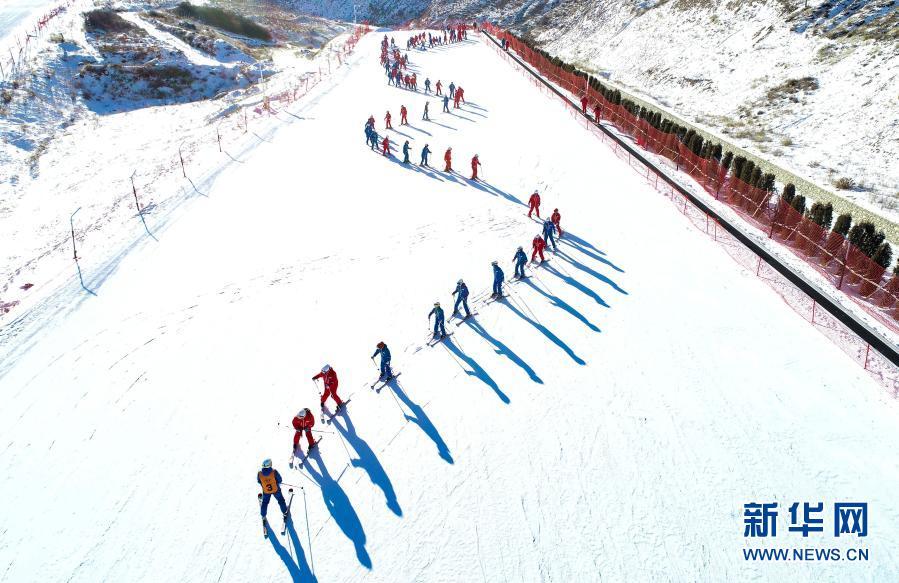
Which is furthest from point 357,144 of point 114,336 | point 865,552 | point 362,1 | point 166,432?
point 362,1

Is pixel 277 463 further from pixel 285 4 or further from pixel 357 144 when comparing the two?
pixel 285 4

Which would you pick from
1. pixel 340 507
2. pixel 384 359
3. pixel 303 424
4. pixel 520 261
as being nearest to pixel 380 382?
pixel 384 359

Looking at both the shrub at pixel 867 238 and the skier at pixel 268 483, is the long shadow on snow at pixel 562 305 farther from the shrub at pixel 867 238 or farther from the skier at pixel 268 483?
the skier at pixel 268 483

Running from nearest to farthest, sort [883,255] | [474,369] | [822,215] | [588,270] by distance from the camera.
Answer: [474,369] < [883,255] < [822,215] < [588,270]

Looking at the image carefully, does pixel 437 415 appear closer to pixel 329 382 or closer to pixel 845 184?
pixel 329 382

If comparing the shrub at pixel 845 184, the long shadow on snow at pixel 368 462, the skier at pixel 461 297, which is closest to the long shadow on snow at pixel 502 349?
the skier at pixel 461 297

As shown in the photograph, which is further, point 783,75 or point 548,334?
point 783,75
